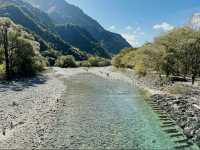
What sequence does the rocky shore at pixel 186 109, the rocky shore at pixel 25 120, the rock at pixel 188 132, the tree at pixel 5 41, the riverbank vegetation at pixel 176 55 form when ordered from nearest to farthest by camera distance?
1. the rocky shore at pixel 25 120
2. the rock at pixel 188 132
3. the rocky shore at pixel 186 109
4. the riverbank vegetation at pixel 176 55
5. the tree at pixel 5 41

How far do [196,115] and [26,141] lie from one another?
2203 cm

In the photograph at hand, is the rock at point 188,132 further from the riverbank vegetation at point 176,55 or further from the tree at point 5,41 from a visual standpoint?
the tree at point 5,41

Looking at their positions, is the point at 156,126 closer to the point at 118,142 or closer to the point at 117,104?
the point at 118,142

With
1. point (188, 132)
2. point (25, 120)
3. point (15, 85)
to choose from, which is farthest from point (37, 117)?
point (15, 85)

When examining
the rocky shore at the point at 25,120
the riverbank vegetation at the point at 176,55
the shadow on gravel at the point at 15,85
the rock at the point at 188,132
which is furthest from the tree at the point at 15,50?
the rock at the point at 188,132

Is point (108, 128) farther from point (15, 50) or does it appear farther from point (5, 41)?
point (15, 50)

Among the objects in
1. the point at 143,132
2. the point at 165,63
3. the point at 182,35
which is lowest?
the point at 143,132

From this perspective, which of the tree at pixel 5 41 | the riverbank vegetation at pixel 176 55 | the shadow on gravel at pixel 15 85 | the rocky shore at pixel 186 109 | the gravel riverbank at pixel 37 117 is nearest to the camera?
the gravel riverbank at pixel 37 117

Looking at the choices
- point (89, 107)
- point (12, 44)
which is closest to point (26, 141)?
point (89, 107)

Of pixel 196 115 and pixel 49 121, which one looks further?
pixel 196 115

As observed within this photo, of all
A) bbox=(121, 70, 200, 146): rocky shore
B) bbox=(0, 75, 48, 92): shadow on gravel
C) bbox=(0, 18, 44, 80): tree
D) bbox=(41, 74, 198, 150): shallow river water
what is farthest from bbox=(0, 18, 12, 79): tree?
bbox=(121, 70, 200, 146): rocky shore

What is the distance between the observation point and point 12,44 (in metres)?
93.4

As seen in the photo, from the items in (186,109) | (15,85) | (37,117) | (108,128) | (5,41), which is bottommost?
(108,128)

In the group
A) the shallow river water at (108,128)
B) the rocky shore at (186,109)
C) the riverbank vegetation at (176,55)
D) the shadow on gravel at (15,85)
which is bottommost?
the shallow river water at (108,128)
